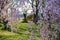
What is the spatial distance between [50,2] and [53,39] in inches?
29.0

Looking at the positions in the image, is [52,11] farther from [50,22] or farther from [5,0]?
[5,0]

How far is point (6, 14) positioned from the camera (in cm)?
1291

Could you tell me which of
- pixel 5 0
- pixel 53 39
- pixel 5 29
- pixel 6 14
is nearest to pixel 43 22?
pixel 53 39

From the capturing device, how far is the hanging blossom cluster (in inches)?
136

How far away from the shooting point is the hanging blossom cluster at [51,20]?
3465mm

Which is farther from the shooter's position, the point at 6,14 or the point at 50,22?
the point at 6,14

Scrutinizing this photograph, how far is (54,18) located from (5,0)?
8.59 meters

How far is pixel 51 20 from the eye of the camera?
367 cm

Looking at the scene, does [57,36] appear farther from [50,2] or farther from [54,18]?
[50,2]

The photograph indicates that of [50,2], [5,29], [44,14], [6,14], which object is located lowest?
[5,29]

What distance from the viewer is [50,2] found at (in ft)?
11.4

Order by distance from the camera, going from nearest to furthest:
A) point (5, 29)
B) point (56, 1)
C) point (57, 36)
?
1. point (56, 1)
2. point (57, 36)
3. point (5, 29)

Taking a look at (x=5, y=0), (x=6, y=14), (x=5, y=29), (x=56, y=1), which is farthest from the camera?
(x=5, y=29)

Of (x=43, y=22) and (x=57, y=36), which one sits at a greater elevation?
(x=43, y=22)
